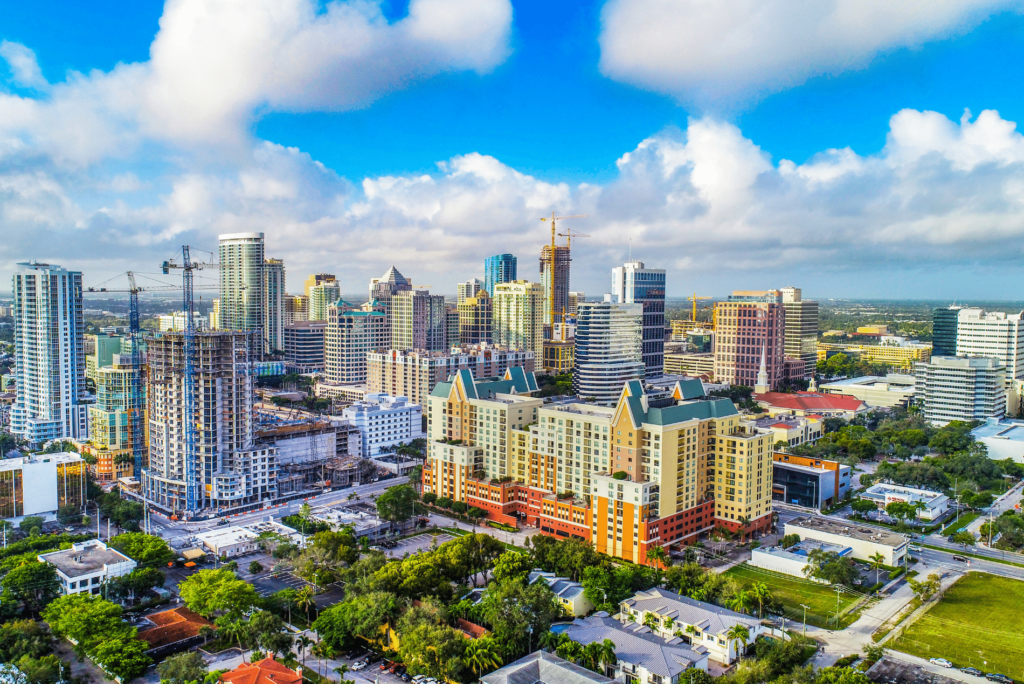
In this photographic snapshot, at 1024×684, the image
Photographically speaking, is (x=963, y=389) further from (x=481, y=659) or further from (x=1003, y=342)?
(x=481, y=659)

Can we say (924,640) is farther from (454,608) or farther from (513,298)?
(513,298)

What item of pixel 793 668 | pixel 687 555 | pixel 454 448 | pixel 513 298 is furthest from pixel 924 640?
pixel 513 298

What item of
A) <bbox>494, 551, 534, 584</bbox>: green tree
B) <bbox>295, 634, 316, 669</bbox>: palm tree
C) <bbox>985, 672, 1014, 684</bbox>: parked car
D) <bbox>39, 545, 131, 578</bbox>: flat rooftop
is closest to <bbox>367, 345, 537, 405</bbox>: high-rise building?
<bbox>494, 551, 534, 584</bbox>: green tree

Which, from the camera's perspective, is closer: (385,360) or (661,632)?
(661,632)

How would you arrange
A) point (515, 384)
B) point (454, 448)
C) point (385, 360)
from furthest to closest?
point (385, 360) → point (515, 384) → point (454, 448)

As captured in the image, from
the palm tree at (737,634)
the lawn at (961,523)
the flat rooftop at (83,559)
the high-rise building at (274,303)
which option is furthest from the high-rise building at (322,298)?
the palm tree at (737,634)

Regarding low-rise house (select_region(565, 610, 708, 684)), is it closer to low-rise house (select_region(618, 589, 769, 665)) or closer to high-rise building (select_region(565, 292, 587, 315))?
low-rise house (select_region(618, 589, 769, 665))

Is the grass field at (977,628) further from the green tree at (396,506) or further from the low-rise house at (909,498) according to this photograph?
the green tree at (396,506)

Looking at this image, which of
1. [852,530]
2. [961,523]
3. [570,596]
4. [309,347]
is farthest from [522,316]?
[570,596]
